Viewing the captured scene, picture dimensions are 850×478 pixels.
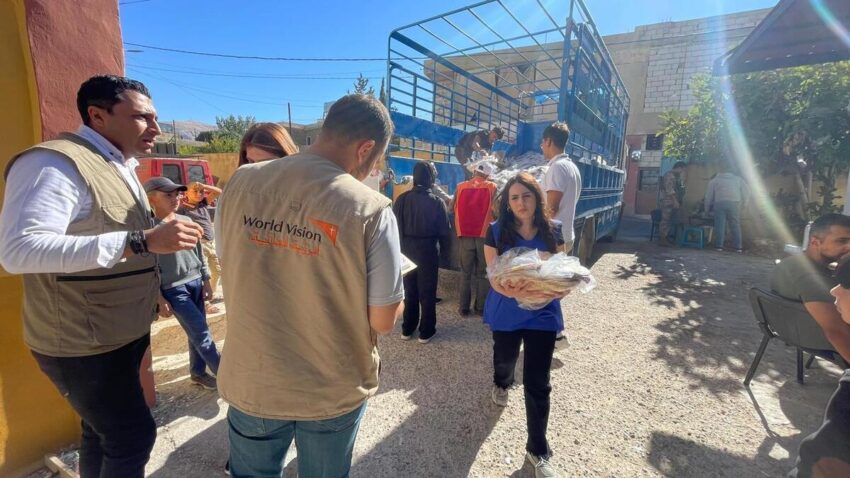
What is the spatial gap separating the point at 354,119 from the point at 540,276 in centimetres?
114

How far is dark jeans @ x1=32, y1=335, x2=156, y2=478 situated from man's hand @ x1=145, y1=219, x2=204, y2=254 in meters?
0.52

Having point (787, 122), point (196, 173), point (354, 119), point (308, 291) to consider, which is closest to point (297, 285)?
point (308, 291)

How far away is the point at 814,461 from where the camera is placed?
1.56 meters

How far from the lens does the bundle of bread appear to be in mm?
1840

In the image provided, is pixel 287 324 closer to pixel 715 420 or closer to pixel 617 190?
pixel 715 420

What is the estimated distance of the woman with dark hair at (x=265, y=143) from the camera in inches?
83.4

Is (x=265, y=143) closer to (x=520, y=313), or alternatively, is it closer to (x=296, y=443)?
(x=296, y=443)

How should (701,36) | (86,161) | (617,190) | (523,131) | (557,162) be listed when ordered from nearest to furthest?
(86,161)
(557,162)
(523,131)
(617,190)
(701,36)

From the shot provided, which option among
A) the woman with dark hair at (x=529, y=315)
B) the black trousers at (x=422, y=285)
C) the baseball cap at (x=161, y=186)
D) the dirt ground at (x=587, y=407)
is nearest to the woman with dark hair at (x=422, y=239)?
the black trousers at (x=422, y=285)

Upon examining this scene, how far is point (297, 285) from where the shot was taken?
45.0 inches

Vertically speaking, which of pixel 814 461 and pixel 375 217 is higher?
pixel 375 217

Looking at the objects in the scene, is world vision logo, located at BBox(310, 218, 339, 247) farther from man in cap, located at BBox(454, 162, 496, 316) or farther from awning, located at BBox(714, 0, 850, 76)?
awning, located at BBox(714, 0, 850, 76)

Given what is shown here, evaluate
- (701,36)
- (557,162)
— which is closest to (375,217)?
(557,162)

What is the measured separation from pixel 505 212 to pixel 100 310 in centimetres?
Answer: 196
